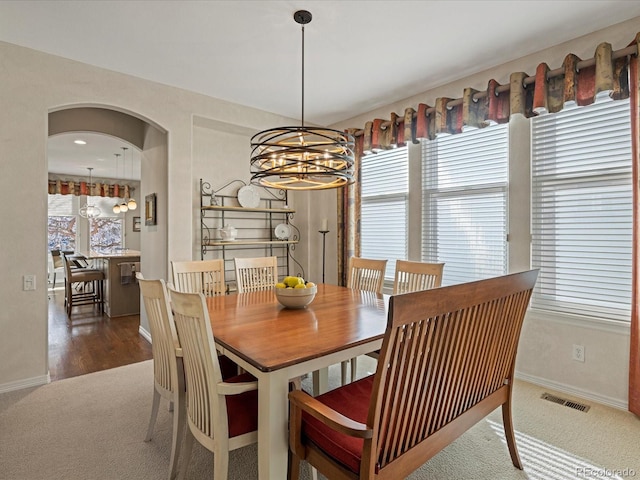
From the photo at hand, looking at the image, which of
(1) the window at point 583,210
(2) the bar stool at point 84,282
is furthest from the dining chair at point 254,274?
(2) the bar stool at point 84,282

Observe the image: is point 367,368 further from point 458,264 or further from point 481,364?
point 481,364

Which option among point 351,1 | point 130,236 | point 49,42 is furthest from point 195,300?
point 130,236

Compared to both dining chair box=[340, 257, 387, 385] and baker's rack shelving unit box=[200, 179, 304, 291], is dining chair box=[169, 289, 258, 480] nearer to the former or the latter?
dining chair box=[340, 257, 387, 385]

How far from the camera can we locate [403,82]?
3506 millimetres

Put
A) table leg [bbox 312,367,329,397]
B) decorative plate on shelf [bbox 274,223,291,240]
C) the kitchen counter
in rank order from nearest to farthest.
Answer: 1. table leg [bbox 312,367,329,397]
2. decorative plate on shelf [bbox 274,223,291,240]
3. the kitchen counter

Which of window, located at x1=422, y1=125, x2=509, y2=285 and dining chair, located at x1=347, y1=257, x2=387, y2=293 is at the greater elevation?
window, located at x1=422, y1=125, x2=509, y2=285

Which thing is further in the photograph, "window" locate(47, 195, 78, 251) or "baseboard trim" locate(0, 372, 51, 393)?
"window" locate(47, 195, 78, 251)

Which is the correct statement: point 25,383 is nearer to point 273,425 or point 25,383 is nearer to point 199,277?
point 199,277

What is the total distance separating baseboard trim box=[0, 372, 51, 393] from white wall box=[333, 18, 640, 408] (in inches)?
158

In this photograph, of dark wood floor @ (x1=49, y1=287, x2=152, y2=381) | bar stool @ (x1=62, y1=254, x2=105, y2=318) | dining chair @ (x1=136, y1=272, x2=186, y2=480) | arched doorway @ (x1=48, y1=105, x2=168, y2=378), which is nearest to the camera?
dining chair @ (x1=136, y1=272, x2=186, y2=480)

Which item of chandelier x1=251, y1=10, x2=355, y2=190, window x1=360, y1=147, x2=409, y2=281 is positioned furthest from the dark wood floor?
window x1=360, y1=147, x2=409, y2=281

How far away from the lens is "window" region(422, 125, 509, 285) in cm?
316

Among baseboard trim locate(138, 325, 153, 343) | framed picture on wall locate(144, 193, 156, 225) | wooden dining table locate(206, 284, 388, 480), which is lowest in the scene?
baseboard trim locate(138, 325, 153, 343)

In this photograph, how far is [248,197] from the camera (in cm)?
455
